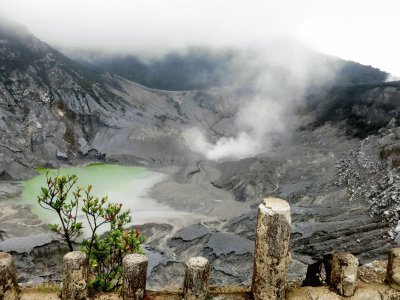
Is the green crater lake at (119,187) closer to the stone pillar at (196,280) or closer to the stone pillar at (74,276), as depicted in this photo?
the stone pillar at (74,276)

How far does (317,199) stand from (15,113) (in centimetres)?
4975

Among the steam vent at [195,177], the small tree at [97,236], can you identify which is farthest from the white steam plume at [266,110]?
the small tree at [97,236]

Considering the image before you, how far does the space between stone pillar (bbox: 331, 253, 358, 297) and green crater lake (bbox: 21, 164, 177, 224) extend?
37.7 meters

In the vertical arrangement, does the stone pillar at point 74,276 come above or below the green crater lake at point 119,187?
above

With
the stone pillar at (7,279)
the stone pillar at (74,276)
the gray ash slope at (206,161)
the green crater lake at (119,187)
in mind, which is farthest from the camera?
the green crater lake at (119,187)

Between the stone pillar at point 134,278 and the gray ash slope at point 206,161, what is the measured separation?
2268 centimetres

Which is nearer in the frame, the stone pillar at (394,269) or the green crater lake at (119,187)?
the stone pillar at (394,269)

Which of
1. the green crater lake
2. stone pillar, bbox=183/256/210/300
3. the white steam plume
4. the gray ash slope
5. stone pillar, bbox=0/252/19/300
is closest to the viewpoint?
stone pillar, bbox=0/252/19/300

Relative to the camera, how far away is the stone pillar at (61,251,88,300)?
313 inches

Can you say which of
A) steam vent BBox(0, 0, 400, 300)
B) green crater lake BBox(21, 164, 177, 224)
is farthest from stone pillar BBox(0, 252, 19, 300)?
green crater lake BBox(21, 164, 177, 224)

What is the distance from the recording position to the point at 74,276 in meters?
7.96

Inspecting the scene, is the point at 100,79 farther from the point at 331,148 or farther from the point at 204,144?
the point at 331,148

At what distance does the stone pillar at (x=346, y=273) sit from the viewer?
27.8 feet

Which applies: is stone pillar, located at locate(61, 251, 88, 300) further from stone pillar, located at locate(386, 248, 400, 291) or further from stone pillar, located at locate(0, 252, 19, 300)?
stone pillar, located at locate(386, 248, 400, 291)
